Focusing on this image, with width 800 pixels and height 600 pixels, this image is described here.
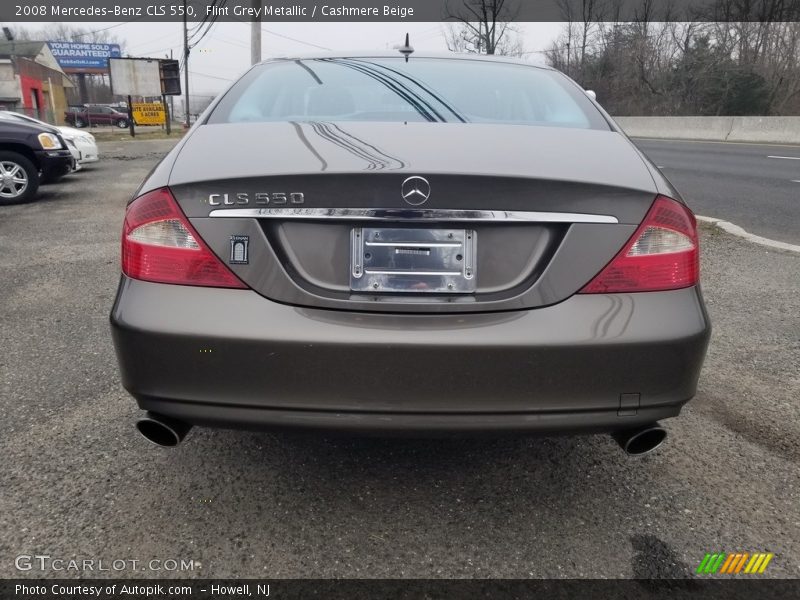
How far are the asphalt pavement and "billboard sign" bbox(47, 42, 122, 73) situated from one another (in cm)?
8544

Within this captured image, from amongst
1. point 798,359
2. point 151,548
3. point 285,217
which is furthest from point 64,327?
point 798,359

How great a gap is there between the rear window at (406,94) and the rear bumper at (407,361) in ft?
3.04

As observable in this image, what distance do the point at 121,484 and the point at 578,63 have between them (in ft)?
166

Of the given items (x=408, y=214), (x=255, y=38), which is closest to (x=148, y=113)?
(x=255, y=38)

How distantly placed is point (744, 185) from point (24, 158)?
1103cm

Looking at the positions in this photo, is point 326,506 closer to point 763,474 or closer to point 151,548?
point 151,548

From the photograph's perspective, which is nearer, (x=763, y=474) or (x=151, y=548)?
(x=151, y=548)

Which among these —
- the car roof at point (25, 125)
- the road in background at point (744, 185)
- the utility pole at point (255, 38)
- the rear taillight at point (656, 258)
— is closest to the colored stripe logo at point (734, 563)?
the rear taillight at point (656, 258)

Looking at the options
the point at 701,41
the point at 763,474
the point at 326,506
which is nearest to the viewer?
the point at 326,506

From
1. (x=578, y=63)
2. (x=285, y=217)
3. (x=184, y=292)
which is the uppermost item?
(x=578, y=63)

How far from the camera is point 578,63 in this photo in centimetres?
4719

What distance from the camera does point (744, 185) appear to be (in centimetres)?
1048

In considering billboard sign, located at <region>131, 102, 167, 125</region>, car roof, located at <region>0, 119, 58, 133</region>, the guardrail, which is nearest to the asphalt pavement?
car roof, located at <region>0, 119, 58, 133</region>

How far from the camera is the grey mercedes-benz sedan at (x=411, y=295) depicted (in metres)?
1.73
